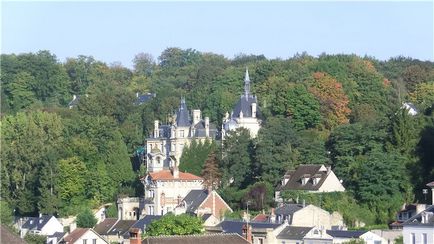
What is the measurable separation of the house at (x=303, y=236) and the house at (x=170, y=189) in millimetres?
14487

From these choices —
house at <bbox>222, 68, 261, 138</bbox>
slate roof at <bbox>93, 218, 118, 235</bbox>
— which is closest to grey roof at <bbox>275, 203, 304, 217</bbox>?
slate roof at <bbox>93, 218, 118, 235</bbox>

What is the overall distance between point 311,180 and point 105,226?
12.0 meters

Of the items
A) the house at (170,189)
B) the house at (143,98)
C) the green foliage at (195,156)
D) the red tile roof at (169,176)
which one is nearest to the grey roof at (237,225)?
the house at (170,189)

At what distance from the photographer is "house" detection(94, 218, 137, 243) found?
67875 millimetres

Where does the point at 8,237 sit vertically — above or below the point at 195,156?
below

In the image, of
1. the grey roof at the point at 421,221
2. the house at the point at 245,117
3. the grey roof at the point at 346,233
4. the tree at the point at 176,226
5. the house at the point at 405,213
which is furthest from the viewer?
the house at the point at 245,117

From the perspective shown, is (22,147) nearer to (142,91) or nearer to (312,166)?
(312,166)

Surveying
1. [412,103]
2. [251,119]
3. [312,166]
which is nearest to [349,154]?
[312,166]

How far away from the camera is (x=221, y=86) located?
9269cm

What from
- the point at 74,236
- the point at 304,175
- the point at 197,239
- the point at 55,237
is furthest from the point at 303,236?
the point at 197,239

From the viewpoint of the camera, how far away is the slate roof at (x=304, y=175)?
2602 inches

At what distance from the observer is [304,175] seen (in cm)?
6694

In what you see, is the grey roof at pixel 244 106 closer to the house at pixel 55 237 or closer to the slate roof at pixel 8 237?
the house at pixel 55 237

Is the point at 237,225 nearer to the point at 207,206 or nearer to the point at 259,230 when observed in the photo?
the point at 259,230
